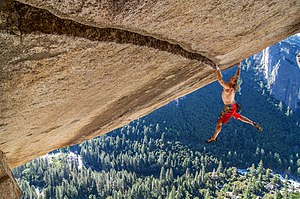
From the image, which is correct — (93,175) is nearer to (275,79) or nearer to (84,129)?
(84,129)

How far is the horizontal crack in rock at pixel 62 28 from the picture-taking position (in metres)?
3.05

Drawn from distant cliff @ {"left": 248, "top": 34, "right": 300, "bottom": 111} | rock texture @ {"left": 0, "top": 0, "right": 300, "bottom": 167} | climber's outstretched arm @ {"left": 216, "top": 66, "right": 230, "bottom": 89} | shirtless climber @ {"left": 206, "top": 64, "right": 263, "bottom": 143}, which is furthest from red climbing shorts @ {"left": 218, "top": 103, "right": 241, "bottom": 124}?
distant cliff @ {"left": 248, "top": 34, "right": 300, "bottom": 111}

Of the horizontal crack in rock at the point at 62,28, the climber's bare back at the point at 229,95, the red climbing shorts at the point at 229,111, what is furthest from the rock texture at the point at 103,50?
the red climbing shorts at the point at 229,111

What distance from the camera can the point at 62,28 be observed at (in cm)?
338

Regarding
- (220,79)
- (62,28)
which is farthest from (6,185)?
(220,79)

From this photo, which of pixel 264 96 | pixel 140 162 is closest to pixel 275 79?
pixel 264 96

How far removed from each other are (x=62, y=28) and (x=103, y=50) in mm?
752

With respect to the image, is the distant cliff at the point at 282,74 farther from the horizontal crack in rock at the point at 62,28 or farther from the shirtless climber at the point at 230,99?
the horizontal crack in rock at the point at 62,28

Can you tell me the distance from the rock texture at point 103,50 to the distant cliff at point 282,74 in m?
144

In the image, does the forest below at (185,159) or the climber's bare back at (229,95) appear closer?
the climber's bare back at (229,95)

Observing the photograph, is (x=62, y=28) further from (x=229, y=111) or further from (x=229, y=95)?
(x=229, y=111)

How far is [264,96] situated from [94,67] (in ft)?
466

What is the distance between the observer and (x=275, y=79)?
14725 cm

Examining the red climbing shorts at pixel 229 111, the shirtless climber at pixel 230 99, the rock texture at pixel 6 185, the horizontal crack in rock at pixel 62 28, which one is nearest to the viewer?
the horizontal crack in rock at pixel 62 28
